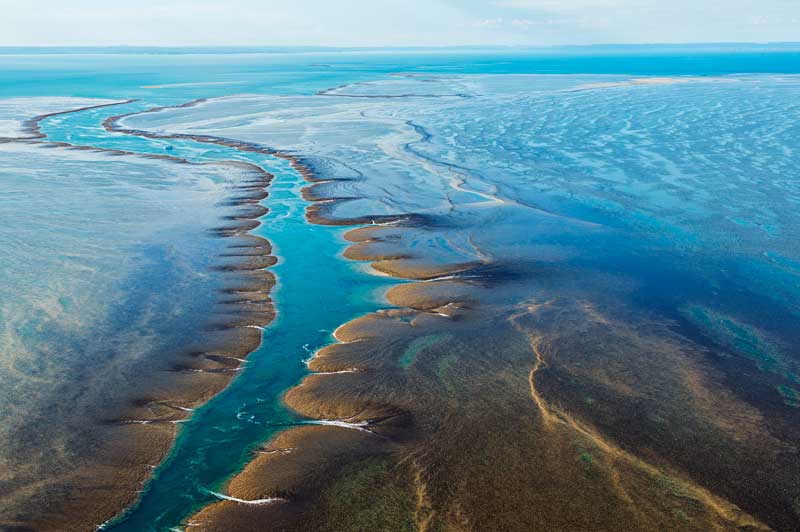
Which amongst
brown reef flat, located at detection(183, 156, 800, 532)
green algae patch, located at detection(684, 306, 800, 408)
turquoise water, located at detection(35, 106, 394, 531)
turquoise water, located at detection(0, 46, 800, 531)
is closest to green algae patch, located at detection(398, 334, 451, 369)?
brown reef flat, located at detection(183, 156, 800, 532)

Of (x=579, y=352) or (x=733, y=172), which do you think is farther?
(x=733, y=172)

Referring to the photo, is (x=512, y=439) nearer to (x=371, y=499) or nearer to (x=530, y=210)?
(x=371, y=499)

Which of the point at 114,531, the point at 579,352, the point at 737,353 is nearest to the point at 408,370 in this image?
the point at 579,352

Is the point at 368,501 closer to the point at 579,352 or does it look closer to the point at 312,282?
the point at 579,352

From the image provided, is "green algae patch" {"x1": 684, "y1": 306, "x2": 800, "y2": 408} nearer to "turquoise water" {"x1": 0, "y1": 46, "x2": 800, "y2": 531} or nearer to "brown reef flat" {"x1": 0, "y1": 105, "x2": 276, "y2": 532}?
"turquoise water" {"x1": 0, "y1": 46, "x2": 800, "y2": 531}

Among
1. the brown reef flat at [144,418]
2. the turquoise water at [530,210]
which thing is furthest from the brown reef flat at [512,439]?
the brown reef flat at [144,418]

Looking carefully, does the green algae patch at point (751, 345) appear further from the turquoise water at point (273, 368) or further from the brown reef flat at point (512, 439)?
the turquoise water at point (273, 368)

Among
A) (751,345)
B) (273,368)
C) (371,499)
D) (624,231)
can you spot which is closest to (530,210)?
(624,231)
